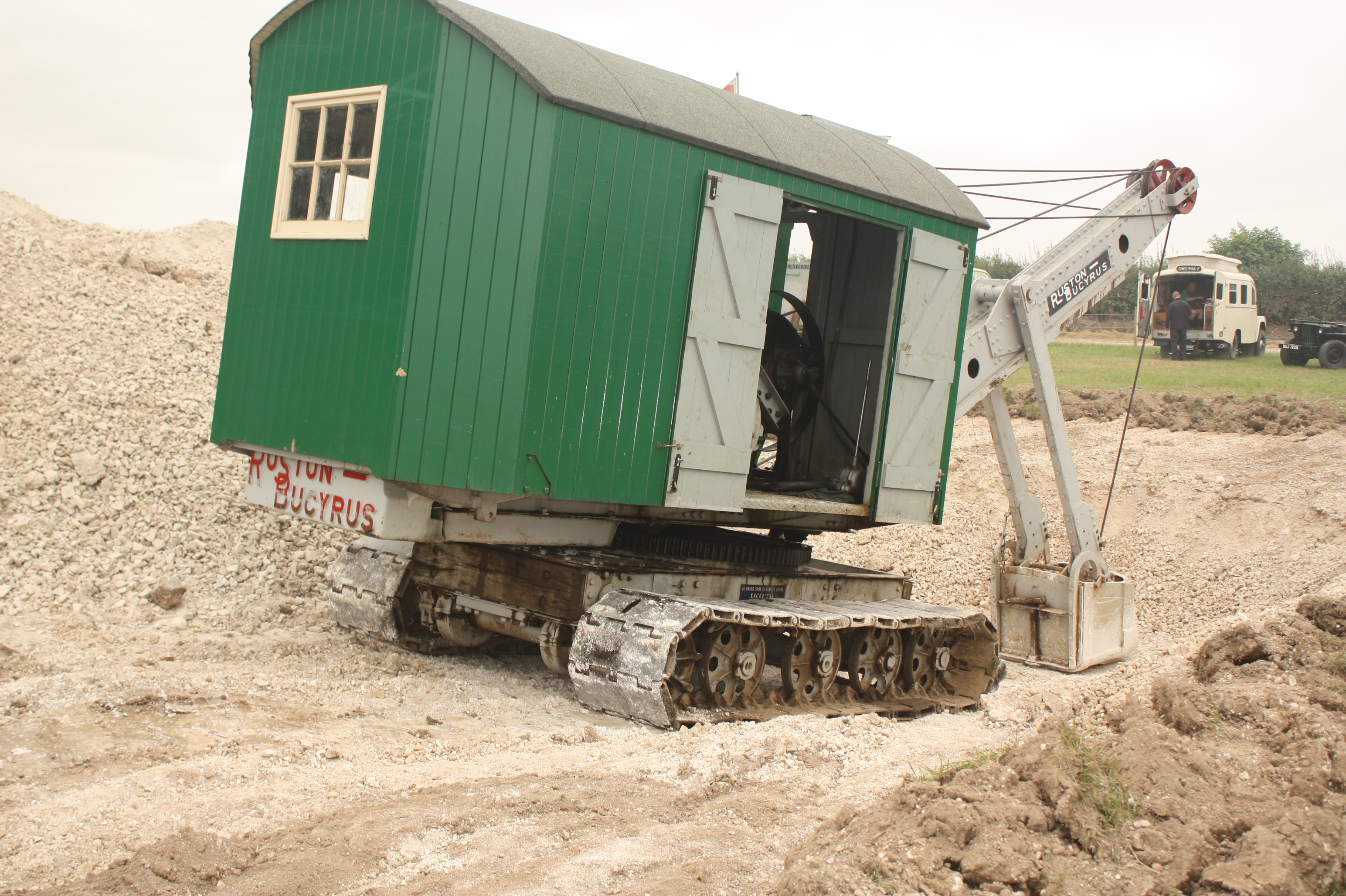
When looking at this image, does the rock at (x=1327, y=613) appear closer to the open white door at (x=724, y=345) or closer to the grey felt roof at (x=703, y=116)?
the grey felt roof at (x=703, y=116)

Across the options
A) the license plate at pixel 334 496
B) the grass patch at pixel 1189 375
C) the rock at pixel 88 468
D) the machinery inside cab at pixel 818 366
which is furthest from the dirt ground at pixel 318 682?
the grass patch at pixel 1189 375

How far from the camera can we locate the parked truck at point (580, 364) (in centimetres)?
573

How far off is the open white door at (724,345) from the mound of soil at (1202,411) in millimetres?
7369

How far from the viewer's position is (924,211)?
7523mm

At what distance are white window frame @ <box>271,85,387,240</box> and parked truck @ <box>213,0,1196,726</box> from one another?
2 cm

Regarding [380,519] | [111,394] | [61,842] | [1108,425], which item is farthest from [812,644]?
[1108,425]

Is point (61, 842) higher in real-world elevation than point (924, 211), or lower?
lower

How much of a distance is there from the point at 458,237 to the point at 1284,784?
14.0 ft

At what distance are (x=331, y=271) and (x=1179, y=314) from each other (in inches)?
787

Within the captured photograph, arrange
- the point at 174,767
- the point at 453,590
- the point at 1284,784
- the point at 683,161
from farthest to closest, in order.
Answer: 1. the point at 453,590
2. the point at 683,161
3. the point at 174,767
4. the point at 1284,784

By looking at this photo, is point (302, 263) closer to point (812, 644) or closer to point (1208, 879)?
point (812, 644)

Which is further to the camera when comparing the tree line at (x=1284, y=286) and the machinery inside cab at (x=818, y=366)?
the tree line at (x=1284, y=286)

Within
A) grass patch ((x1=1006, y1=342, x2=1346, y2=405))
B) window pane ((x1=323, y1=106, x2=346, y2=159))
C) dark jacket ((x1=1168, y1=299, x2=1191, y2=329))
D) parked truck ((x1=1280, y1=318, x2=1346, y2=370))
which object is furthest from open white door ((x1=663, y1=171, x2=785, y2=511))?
dark jacket ((x1=1168, y1=299, x2=1191, y2=329))

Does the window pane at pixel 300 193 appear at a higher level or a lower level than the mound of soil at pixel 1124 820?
higher
